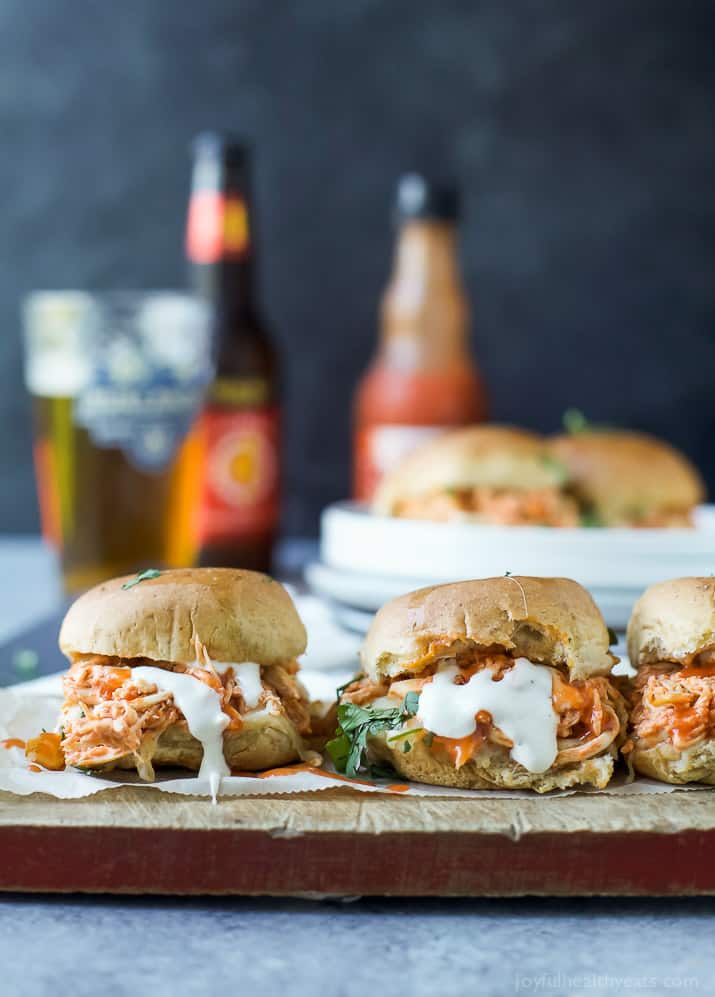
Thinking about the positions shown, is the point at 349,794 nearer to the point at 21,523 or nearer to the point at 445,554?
the point at 445,554

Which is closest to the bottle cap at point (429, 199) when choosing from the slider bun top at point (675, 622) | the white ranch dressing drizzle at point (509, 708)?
the slider bun top at point (675, 622)

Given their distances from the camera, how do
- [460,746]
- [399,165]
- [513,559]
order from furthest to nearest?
1. [399,165]
2. [513,559]
3. [460,746]

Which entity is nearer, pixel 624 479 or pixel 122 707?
pixel 122 707

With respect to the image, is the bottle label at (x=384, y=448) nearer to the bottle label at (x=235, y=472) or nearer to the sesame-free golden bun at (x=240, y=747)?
the bottle label at (x=235, y=472)

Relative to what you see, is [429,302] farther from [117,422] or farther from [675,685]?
[675,685]

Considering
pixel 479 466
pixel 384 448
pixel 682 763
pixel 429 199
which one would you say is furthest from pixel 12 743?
pixel 429 199
